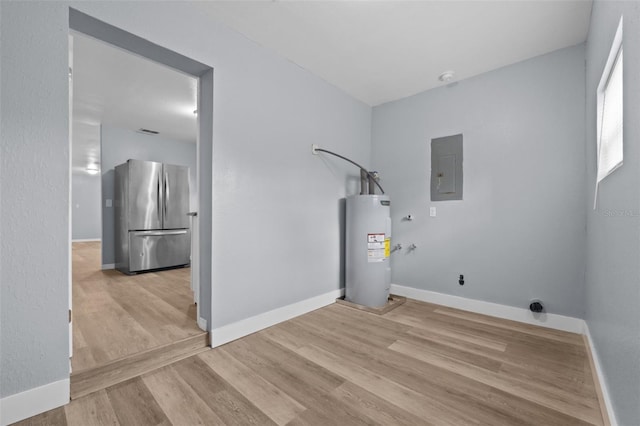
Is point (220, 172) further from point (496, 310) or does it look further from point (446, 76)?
point (496, 310)

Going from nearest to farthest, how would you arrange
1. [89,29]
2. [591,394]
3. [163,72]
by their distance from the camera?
1. [591,394]
2. [89,29]
3. [163,72]

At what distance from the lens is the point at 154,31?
1794mm

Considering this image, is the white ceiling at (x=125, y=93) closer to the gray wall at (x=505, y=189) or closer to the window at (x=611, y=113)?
the gray wall at (x=505, y=189)

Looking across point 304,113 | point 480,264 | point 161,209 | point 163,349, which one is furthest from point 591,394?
point 161,209

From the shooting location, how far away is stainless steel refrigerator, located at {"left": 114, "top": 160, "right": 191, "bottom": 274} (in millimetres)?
4293

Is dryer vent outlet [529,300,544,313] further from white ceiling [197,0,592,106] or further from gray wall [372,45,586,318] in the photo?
white ceiling [197,0,592,106]

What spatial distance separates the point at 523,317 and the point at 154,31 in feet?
12.5

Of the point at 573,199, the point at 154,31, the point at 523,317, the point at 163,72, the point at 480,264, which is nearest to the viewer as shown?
the point at 154,31

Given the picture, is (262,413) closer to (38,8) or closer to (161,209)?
(38,8)

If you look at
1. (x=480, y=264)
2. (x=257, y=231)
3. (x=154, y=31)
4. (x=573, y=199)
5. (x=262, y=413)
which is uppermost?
(x=154, y=31)

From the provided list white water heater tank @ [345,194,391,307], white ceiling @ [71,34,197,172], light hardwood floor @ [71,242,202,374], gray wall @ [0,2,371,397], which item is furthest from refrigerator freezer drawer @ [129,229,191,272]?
white water heater tank @ [345,194,391,307]

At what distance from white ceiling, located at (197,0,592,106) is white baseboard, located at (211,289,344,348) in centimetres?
243

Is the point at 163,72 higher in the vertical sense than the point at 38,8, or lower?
higher

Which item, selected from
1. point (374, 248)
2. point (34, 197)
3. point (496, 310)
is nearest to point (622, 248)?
point (496, 310)
